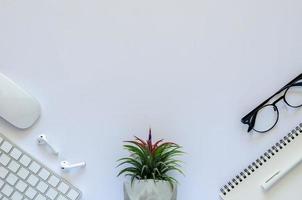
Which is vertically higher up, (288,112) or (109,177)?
(288,112)

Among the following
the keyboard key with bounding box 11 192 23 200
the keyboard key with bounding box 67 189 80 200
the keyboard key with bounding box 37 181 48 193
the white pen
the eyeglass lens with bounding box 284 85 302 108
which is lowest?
the keyboard key with bounding box 11 192 23 200

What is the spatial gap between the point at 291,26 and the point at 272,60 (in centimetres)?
9

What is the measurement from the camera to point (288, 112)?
3.23ft

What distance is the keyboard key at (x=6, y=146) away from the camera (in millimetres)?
900

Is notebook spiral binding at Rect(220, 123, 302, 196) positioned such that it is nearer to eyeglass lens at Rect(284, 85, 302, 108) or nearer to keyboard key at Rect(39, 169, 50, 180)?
eyeglass lens at Rect(284, 85, 302, 108)

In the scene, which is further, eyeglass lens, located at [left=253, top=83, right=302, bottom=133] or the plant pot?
eyeglass lens, located at [left=253, top=83, right=302, bottom=133]

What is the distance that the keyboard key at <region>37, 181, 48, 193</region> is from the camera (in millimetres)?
909

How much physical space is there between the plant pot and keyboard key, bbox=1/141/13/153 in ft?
0.84

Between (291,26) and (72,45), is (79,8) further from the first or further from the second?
(291,26)

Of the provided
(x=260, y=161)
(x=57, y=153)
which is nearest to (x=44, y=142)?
(x=57, y=153)

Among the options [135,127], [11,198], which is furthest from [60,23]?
[11,198]

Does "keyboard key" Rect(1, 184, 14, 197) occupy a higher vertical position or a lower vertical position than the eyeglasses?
lower

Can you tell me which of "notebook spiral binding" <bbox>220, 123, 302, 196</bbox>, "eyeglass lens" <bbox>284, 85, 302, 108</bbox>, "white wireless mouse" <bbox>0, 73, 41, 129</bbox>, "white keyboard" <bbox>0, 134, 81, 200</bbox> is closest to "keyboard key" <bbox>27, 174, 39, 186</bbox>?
"white keyboard" <bbox>0, 134, 81, 200</bbox>

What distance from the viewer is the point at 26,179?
90cm
